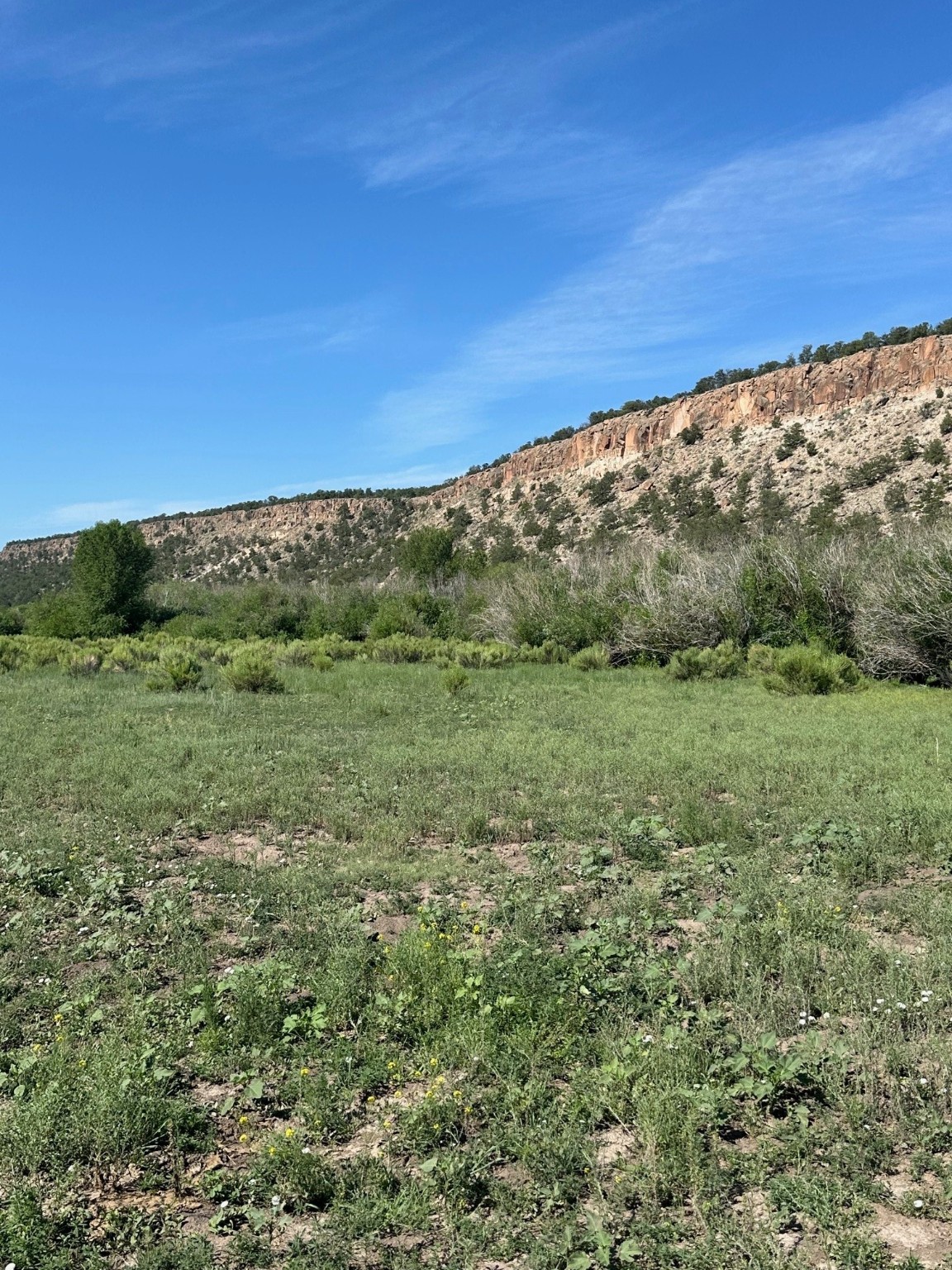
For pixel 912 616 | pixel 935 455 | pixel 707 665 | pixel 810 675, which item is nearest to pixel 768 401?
pixel 935 455

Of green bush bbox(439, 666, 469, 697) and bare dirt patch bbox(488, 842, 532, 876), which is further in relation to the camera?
green bush bbox(439, 666, 469, 697)

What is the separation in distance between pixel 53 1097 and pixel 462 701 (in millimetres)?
14052

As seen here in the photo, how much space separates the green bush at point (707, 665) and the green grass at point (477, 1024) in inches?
502

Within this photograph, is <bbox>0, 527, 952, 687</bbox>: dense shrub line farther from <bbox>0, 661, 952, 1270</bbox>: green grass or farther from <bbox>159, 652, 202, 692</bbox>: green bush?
<bbox>0, 661, 952, 1270</bbox>: green grass

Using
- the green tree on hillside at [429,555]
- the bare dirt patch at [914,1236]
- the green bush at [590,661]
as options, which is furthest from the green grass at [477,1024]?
the green tree on hillside at [429,555]

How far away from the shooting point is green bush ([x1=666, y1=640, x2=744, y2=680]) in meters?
21.7

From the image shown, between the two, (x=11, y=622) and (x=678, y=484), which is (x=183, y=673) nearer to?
(x=11, y=622)

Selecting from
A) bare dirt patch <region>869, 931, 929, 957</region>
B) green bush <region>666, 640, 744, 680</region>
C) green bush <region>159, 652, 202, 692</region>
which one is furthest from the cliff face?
bare dirt patch <region>869, 931, 929, 957</region>

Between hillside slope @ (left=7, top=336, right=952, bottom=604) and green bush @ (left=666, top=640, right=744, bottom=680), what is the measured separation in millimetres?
14776

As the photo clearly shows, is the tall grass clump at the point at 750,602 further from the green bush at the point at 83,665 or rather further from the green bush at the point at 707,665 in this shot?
the green bush at the point at 83,665

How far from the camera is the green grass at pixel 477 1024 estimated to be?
2928 mm

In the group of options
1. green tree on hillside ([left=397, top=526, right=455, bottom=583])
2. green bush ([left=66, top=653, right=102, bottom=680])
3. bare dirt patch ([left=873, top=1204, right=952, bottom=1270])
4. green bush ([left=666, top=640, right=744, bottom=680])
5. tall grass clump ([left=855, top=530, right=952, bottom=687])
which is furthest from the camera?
green tree on hillside ([left=397, top=526, right=455, bottom=583])

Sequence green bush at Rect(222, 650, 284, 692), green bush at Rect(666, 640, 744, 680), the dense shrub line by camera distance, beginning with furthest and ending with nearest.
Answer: green bush at Rect(666, 640, 744, 680), the dense shrub line, green bush at Rect(222, 650, 284, 692)

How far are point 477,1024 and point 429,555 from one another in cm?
4973
